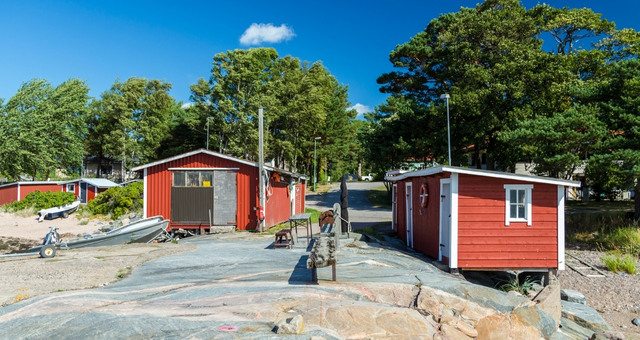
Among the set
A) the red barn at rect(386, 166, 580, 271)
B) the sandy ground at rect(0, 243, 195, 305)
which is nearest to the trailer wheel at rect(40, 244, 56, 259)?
the sandy ground at rect(0, 243, 195, 305)

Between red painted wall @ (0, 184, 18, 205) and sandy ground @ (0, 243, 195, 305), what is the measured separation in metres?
24.3

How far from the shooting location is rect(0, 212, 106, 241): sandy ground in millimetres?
24673

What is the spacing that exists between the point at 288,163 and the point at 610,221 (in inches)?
1435

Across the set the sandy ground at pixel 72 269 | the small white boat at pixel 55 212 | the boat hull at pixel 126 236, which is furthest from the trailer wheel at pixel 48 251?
the small white boat at pixel 55 212

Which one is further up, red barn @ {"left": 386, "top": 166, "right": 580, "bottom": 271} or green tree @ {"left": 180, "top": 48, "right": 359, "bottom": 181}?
green tree @ {"left": 180, "top": 48, "right": 359, "bottom": 181}

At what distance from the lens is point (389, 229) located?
2212cm

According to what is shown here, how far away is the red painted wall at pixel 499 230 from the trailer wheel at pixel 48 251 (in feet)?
38.1

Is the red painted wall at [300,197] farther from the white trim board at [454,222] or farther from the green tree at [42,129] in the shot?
the green tree at [42,129]

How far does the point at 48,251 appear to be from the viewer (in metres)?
14.6

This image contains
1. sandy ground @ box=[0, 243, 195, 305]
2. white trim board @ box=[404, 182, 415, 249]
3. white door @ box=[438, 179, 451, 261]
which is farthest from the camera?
white trim board @ box=[404, 182, 415, 249]

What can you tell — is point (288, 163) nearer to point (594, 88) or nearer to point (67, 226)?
point (67, 226)

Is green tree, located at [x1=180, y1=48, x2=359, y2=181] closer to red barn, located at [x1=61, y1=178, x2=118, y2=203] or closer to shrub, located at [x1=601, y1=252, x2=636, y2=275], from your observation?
red barn, located at [x1=61, y1=178, x2=118, y2=203]

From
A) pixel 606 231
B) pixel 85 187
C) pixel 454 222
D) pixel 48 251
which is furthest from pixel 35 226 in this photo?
pixel 606 231

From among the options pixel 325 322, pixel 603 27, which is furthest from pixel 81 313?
pixel 603 27
